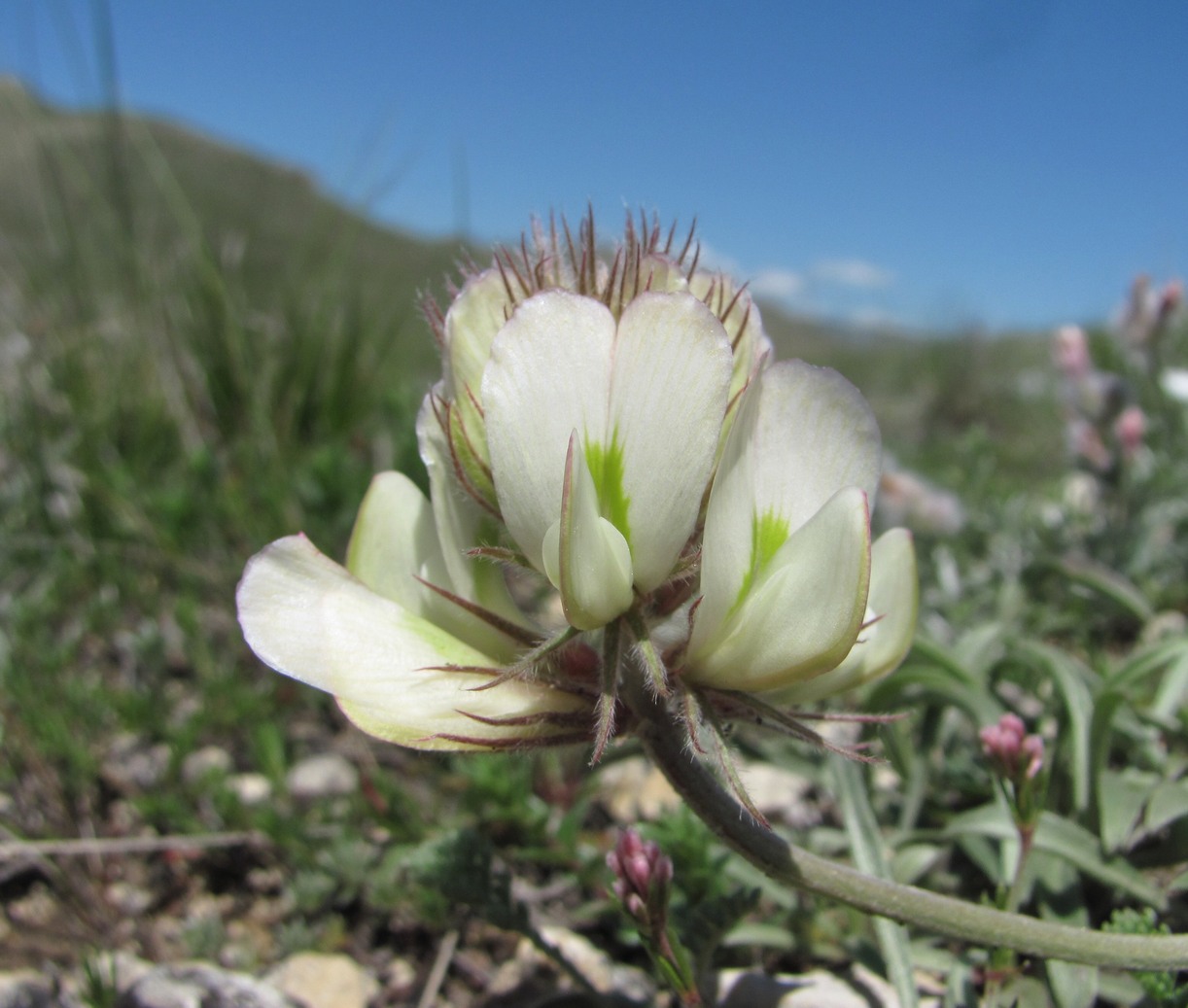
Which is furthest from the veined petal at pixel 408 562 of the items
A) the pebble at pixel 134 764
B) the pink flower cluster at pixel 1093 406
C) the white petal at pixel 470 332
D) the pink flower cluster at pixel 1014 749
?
the pink flower cluster at pixel 1093 406

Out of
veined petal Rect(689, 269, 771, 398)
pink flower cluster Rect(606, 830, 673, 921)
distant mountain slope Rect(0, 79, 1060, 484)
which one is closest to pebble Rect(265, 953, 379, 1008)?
pink flower cluster Rect(606, 830, 673, 921)

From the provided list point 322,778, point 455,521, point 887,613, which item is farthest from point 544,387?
point 322,778

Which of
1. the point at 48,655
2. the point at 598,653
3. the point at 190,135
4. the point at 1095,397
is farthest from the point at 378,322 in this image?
the point at 190,135

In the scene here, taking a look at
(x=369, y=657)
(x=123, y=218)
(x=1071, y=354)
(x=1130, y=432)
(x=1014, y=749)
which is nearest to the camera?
(x=369, y=657)

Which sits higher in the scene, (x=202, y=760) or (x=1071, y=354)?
(x=1071, y=354)

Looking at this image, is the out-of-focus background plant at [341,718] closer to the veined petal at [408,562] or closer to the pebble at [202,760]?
the pebble at [202,760]

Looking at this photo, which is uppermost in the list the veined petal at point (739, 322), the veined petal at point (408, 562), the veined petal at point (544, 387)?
the veined petal at point (739, 322)

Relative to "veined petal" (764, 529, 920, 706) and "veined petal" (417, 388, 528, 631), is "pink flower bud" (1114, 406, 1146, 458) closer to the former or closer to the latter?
"veined petal" (764, 529, 920, 706)

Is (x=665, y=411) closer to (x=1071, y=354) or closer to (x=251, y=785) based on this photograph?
(x=251, y=785)

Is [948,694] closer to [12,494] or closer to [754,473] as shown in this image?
[754,473]
